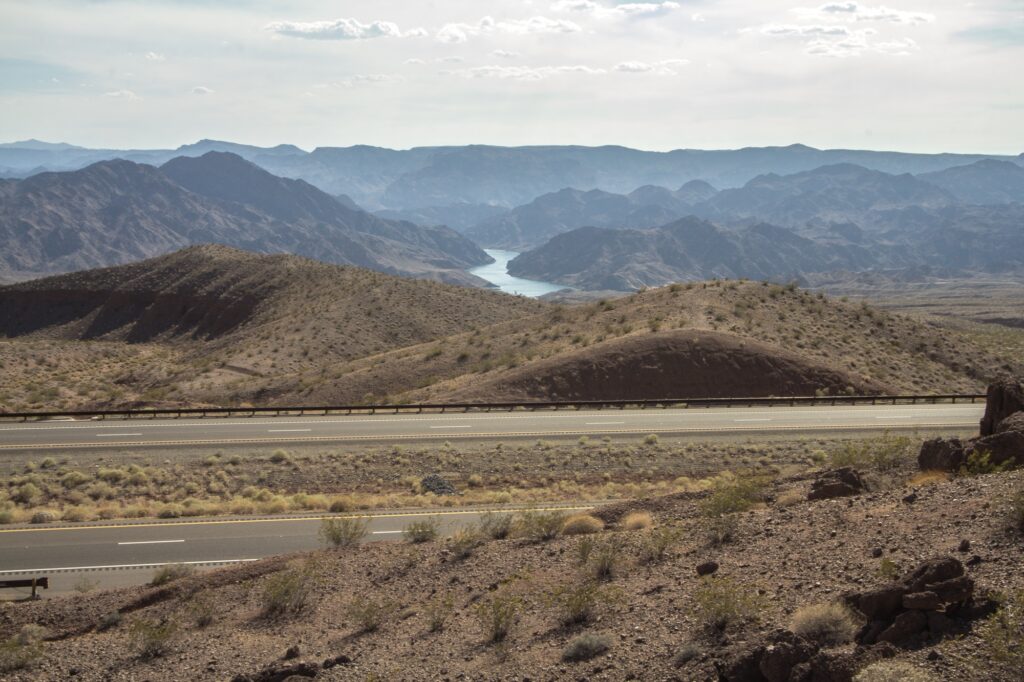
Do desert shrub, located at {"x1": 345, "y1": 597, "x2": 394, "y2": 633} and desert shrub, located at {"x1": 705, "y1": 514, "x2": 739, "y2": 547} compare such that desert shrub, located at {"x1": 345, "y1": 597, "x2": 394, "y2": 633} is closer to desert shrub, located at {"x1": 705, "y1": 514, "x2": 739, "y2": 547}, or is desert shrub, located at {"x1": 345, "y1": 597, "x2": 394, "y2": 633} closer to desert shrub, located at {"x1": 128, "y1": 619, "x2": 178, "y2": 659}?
desert shrub, located at {"x1": 128, "y1": 619, "x2": 178, "y2": 659}

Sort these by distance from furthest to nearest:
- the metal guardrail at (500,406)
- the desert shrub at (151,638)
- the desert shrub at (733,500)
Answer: the metal guardrail at (500,406) → the desert shrub at (733,500) → the desert shrub at (151,638)

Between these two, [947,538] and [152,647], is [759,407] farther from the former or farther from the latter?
[152,647]

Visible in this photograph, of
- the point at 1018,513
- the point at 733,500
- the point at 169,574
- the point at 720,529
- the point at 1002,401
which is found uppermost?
the point at 1002,401

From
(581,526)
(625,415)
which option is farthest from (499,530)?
(625,415)

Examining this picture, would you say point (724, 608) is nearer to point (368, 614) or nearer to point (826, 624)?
point (826, 624)

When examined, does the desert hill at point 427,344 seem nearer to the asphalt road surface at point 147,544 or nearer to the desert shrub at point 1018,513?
the asphalt road surface at point 147,544

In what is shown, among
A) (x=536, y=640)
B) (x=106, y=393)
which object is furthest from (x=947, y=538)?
(x=106, y=393)

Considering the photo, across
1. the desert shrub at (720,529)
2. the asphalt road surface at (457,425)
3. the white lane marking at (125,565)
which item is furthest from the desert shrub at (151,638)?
the asphalt road surface at (457,425)
